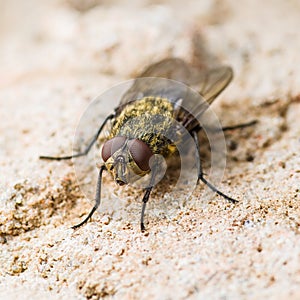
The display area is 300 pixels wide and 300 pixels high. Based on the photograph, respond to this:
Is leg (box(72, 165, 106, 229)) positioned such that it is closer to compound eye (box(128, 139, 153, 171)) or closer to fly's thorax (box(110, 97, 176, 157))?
fly's thorax (box(110, 97, 176, 157))

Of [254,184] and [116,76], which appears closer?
[254,184]

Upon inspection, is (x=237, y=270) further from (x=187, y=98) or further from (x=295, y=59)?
(x=295, y=59)

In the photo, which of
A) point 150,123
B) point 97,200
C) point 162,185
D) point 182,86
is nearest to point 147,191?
point 162,185

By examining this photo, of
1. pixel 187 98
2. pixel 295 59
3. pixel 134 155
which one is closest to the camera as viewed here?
pixel 134 155

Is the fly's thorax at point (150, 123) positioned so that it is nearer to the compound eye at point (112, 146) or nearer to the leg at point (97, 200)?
the compound eye at point (112, 146)

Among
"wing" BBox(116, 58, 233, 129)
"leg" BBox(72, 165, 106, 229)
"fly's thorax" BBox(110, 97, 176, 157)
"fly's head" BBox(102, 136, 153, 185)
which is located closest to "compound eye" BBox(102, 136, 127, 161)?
"fly's head" BBox(102, 136, 153, 185)

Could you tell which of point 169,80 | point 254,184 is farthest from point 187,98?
point 254,184

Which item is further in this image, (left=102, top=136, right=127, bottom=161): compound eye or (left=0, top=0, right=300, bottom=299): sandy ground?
(left=102, top=136, right=127, bottom=161): compound eye

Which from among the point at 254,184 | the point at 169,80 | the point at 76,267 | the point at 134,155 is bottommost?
the point at 76,267
